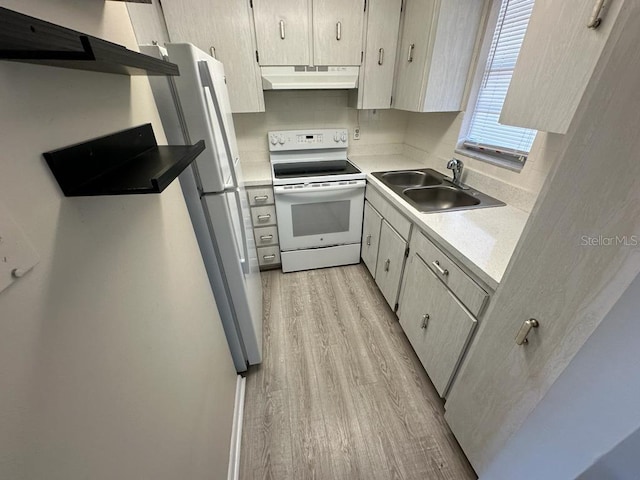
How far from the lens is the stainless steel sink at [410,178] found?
2.11m

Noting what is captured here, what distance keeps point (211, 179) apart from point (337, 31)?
63.7 inches

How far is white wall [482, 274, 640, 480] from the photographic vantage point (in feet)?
1.88

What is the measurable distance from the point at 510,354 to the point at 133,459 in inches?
42.0

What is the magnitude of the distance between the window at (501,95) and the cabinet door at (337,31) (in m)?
0.90

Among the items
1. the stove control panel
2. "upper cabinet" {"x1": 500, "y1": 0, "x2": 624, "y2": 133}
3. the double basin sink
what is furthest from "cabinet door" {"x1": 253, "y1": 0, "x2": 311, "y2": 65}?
"upper cabinet" {"x1": 500, "y1": 0, "x2": 624, "y2": 133}

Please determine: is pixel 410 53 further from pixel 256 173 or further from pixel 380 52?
pixel 256 173

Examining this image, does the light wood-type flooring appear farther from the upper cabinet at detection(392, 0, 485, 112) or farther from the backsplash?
the upper cabinet at detection(392, 0, 485, 112)

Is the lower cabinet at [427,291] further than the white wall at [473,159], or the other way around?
the white wall at [473,159]

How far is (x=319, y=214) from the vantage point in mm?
2217

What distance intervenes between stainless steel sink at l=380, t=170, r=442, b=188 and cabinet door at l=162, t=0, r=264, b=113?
123cm

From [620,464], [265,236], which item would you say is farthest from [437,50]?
[620,464]

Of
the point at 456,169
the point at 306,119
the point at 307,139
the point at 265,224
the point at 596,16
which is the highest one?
the point at 596,16

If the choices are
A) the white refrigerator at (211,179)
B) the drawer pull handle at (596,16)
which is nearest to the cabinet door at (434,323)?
the white refrigerator at (211,179)

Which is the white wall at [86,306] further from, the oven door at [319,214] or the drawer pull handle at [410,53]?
the drawer pull handle at [410,53]
